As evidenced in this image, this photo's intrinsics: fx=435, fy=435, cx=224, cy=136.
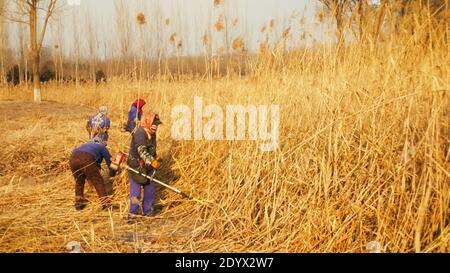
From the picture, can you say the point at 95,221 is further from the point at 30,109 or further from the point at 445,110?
the point at 30,109

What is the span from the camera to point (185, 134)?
14.5 feet

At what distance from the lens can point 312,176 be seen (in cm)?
292

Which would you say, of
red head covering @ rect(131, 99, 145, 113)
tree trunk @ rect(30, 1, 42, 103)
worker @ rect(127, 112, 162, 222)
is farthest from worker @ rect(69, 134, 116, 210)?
tree trunk @ rect(30, 1, 42, 103)

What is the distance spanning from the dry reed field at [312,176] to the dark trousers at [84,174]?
0.13 m

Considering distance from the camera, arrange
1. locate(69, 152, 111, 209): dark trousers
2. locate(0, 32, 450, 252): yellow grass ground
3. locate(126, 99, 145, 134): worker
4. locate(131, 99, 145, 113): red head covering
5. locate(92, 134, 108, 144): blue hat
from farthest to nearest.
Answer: locate(126, 99, 145, 134): worker, locate(131, 99, 145, 113): red head covering, locate(92, 134, 108, 144): blue hat, locate(69, 152, 111, 209): dark trousers, locate(0, 32, 450, 252): yellow grass ground

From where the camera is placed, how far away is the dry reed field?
236 centimetres

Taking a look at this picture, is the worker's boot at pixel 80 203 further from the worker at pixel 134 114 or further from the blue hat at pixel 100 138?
the worker at pixel 134 114

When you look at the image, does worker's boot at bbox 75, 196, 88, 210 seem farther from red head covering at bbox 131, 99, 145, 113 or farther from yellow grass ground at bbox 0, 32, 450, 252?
red head covering at bbox 131, 99, 145, 113

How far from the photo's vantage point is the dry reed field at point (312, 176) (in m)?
2.36

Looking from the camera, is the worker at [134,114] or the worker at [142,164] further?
the worker at [134,114]

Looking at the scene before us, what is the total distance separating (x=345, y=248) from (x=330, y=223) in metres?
0.16

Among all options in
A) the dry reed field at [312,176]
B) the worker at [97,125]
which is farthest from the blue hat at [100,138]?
the dry reed field at [312,176]

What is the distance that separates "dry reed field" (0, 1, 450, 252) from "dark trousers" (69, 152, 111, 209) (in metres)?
0.13

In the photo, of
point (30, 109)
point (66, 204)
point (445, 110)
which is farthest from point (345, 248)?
point (30, 109)
